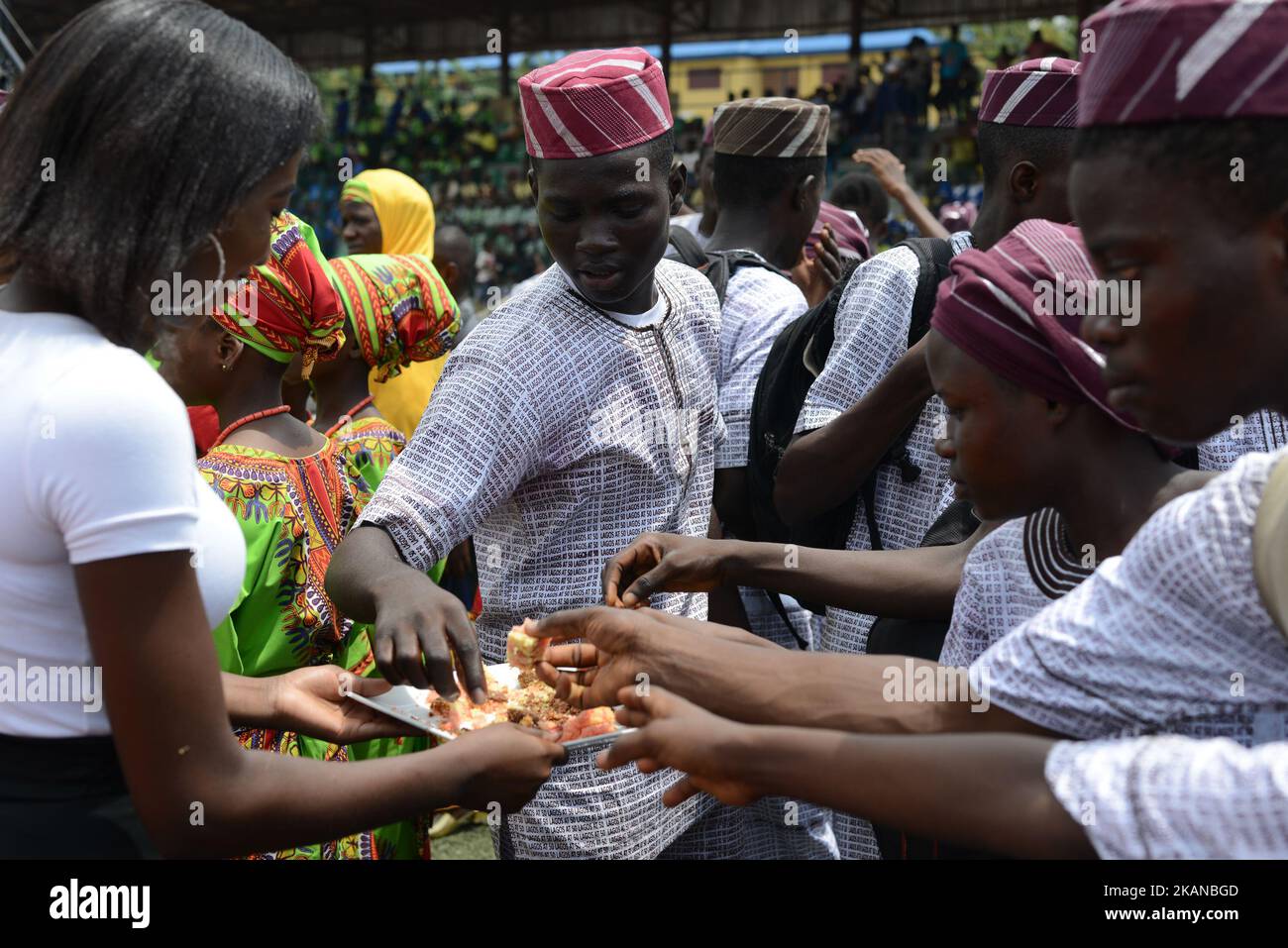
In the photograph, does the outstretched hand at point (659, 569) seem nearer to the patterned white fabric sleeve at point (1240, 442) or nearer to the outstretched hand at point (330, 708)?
the outstretched hand at point (330, 708)

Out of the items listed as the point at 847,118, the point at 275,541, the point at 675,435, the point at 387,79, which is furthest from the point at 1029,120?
the point at 387,79

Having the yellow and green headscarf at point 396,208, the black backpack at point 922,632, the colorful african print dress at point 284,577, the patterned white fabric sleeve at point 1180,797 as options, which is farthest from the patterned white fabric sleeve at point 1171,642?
the yellow and green headscarf at point 396,208

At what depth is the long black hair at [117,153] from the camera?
5.55ft

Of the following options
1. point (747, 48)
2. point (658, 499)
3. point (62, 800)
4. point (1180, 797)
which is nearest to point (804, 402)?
point (658, 499)

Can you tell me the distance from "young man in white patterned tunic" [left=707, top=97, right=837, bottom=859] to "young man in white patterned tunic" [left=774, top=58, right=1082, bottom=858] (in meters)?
0.43

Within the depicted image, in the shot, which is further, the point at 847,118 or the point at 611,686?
the point at 847,118

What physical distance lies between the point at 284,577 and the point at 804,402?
1420mm

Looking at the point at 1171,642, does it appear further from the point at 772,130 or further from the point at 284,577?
the point at 772,130

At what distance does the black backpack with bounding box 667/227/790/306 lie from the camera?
424 centimetres

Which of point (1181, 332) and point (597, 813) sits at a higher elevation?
point (1181, 332)

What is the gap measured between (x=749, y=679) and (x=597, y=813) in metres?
0.74

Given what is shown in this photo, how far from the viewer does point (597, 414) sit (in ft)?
9.21

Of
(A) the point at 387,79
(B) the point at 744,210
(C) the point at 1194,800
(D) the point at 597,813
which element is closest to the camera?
(C) the point at 1194,800

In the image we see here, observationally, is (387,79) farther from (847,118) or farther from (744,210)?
(744,210)
